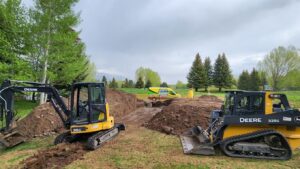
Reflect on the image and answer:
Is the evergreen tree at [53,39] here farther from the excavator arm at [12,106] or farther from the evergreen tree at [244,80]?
the evergreen tree at [244,80]

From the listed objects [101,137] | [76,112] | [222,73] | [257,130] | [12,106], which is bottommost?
[101,137]

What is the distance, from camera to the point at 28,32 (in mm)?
20656

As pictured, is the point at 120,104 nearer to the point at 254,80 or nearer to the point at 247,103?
the point at 247,103

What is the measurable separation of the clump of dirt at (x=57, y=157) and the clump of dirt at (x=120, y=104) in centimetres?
908

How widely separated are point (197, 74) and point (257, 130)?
169ft

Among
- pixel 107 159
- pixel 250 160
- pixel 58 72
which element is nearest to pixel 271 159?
pixel 250 160

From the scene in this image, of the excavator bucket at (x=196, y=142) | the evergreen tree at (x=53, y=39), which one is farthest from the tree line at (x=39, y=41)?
the excavator bucket at (x=196, y=142)

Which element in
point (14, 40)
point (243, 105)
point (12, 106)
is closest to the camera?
point (243, 105)

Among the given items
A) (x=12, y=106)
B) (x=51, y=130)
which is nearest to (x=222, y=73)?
(x=51, y=130)

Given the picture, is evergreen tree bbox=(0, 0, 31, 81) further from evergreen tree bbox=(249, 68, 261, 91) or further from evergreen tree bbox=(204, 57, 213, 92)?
evergreen tree bbox=(249, 68, 261, 91)

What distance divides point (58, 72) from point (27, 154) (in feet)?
47.7

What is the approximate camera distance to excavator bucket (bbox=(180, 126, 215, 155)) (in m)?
8.44

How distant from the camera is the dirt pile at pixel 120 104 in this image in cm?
1946

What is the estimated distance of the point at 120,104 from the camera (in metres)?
21.5
